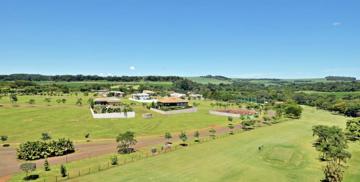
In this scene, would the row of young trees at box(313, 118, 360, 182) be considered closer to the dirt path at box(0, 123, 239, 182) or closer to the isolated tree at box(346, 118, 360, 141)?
the isolated tree at box(346, 118, 360, 141)

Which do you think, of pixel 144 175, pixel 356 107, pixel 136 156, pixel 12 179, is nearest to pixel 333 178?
pixel 144 175

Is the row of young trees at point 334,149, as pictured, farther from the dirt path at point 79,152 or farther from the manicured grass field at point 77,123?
the manicured grass field at point 77,123

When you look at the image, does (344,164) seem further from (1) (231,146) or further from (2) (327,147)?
(1) (231,146)

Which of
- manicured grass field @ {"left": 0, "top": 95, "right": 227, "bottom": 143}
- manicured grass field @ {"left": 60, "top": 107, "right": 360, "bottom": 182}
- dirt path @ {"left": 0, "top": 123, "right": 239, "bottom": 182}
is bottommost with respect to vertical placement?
manicured grass field @ {"left": 60, "top": 107, "right": 360, "bottom": 182}

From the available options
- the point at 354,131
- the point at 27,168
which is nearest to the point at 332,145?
the point at 354,131

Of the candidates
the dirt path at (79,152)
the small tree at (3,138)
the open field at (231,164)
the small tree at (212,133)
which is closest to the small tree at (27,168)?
the open field at (231,164)

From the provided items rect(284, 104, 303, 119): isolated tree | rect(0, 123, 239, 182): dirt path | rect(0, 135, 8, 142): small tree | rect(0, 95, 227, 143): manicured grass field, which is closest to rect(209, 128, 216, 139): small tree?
rect(0, 123, 239, 182): dirt path
